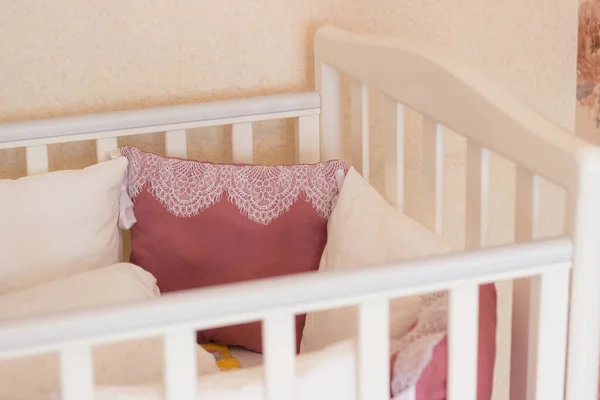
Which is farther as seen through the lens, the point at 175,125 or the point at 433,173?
the point at 175,125

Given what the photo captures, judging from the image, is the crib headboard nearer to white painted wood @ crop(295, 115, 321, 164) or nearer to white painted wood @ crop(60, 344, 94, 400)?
white painted wood @ crop(295, 115, 321, 164)

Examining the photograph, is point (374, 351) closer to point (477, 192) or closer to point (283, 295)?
point (283, 295)

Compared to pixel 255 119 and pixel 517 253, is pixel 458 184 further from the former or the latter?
pixel 517 253

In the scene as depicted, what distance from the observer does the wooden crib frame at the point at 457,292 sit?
2.98ft

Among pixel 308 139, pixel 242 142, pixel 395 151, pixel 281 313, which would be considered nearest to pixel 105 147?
pixel 242 142

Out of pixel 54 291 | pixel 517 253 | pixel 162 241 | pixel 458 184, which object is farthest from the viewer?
pixel 458 184

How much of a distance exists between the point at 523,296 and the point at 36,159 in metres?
0.84

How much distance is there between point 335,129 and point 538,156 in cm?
70

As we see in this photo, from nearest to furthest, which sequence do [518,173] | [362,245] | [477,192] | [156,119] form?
[518,173] < [477,192] < [362,245] < [156,119]

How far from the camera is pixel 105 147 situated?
1.62 metres

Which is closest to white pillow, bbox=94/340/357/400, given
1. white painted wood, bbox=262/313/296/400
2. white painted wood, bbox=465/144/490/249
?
white painted wood, bbox=262/313/296/400

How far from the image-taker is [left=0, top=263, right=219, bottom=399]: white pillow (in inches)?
46.5

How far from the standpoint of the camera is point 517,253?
1003 millimetres

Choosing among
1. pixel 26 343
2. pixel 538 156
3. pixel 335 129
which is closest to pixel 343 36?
pixel 335 129
